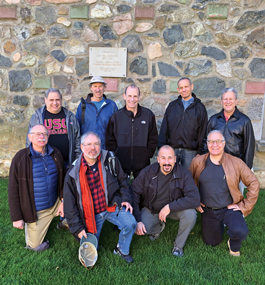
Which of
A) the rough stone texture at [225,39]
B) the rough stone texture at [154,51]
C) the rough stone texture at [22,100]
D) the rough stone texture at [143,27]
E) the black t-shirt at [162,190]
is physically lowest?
the black t-shirt at [162,190]

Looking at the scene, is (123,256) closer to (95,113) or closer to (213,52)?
(95,113)

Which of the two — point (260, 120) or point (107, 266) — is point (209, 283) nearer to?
point (107, 266)

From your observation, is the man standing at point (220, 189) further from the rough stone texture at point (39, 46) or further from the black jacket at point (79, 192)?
the rough stone texture at point (39, 46)

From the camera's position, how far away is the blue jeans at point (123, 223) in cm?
263

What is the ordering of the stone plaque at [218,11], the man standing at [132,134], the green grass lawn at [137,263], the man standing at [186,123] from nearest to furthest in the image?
the green grass lawn at [137,263] → the man standing at [132,134] → the man standing at [186,123] → the stone plaque at [218,11]

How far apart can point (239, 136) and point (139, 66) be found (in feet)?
6.77

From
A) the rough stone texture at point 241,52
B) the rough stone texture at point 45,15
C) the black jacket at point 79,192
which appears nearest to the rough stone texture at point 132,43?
the rough stone texture at point 45,15

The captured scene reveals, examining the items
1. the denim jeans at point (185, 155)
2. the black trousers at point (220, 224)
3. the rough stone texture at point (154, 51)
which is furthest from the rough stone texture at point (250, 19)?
the black trousers at point (220, 224)

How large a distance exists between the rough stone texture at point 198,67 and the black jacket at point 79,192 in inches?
90.2

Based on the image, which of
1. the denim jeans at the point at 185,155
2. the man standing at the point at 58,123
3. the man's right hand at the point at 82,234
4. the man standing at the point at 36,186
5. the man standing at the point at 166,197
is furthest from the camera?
the denim jeans at the point at 185,155

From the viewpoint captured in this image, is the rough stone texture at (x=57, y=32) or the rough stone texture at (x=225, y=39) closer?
the rough stone texture at (x=225, y=39)

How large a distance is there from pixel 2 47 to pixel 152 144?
322 centimetres

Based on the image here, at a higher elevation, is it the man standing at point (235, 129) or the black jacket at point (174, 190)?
the man standing at point (235, 129)

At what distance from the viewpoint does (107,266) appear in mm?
2477
